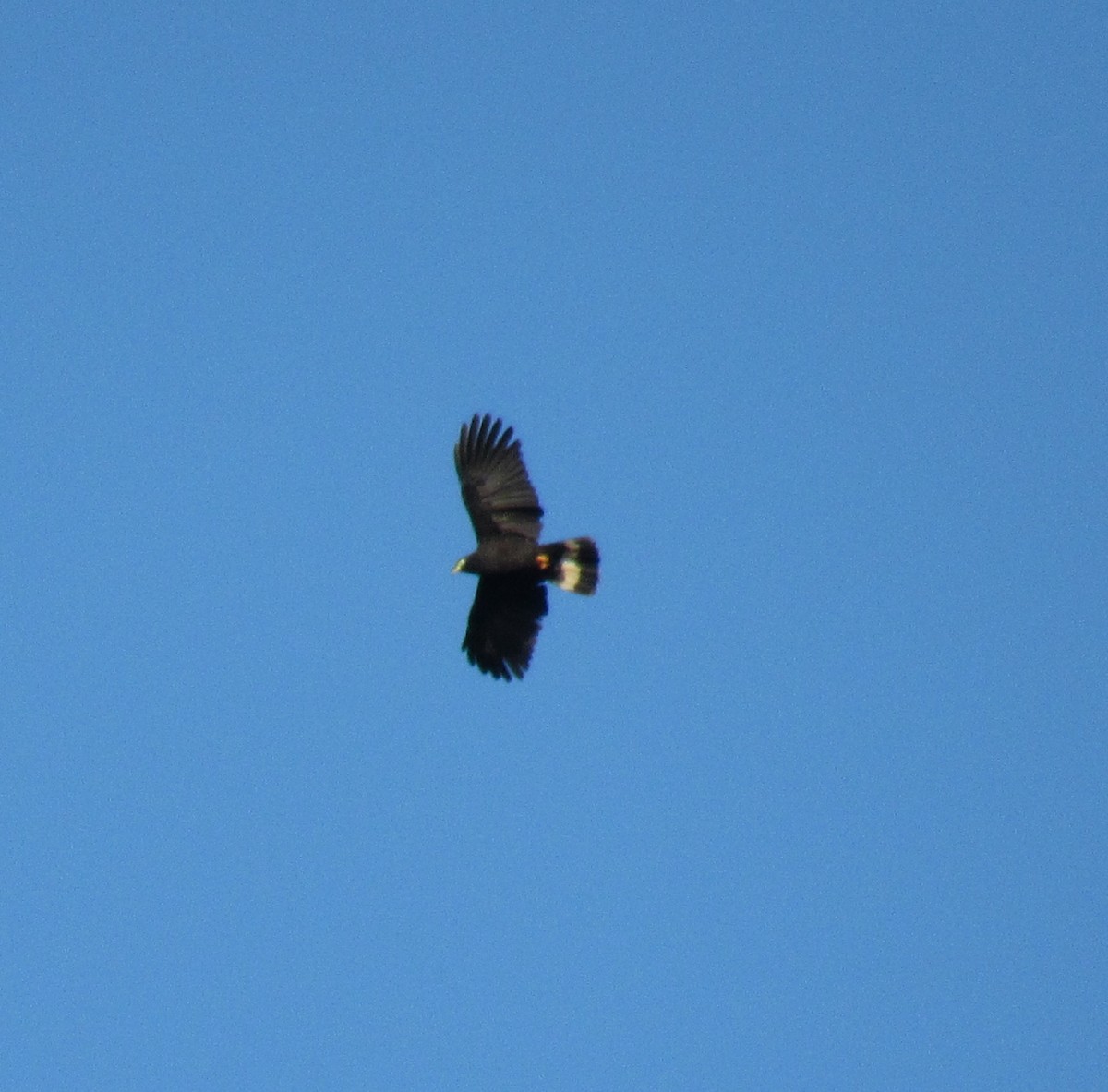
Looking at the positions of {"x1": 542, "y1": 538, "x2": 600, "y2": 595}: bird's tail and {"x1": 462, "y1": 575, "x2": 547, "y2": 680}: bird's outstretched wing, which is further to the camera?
{"x1": 462, "y1": 575, "x2": 547, "y2": 680}: bird's outstretched wing

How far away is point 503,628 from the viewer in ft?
91.4

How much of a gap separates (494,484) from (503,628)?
1.49 m

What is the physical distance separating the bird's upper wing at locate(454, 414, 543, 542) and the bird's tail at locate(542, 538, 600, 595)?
0.35m

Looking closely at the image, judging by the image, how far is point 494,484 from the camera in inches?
1091

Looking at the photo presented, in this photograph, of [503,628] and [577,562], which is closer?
[577,562]

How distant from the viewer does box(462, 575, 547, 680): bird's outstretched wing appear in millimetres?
→ 27719

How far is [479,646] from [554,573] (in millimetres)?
1183

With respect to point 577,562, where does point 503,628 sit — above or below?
below

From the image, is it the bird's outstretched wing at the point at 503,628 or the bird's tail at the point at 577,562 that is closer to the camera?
the bird's tail at the point at 577,562

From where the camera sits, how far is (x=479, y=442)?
2777 cm

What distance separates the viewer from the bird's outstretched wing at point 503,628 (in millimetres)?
27719

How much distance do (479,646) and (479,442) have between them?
6.89 ft

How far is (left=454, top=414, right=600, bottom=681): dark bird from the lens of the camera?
89.7ft

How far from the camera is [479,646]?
91.5ft
